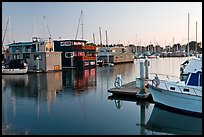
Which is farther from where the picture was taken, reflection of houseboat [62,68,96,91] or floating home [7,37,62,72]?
floating home [7,37,62,72]

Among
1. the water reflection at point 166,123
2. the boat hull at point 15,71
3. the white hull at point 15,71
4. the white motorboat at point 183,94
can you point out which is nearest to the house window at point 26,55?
the white hull at point 15,71

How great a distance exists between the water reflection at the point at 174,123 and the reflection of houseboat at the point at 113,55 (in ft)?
176

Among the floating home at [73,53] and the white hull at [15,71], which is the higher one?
the floating home at [73,53]

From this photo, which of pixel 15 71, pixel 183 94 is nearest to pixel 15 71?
pixel 15 71

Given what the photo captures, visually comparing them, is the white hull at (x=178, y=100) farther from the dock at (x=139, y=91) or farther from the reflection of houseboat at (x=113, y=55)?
the reflection of houseboat at (x=113, y=55)

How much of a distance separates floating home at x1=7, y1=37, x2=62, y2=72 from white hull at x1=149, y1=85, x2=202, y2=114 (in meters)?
31.2

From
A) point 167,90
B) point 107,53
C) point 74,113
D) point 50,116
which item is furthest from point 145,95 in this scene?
point 107,53

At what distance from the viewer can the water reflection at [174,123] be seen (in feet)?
40.2

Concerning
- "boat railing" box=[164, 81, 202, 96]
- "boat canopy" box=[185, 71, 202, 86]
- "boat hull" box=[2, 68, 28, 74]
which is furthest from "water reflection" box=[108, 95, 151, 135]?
"boat hull" box=[2, 68, 28, 74]

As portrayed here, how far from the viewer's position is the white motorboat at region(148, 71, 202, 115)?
46.9 feet

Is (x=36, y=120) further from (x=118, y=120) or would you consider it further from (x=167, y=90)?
(x=167, y=90)

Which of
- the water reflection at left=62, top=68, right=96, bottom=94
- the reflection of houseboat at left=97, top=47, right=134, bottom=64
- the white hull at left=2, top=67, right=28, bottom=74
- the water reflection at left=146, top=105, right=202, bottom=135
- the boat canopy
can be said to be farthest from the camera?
the reflection of houseboat at left=97, top=47, right=134, bottom=64

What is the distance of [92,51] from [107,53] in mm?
13271

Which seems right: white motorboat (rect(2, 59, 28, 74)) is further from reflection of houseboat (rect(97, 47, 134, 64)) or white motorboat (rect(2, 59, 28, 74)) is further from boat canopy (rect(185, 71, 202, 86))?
boat canopy (rect(185, 71, 202, 86))
